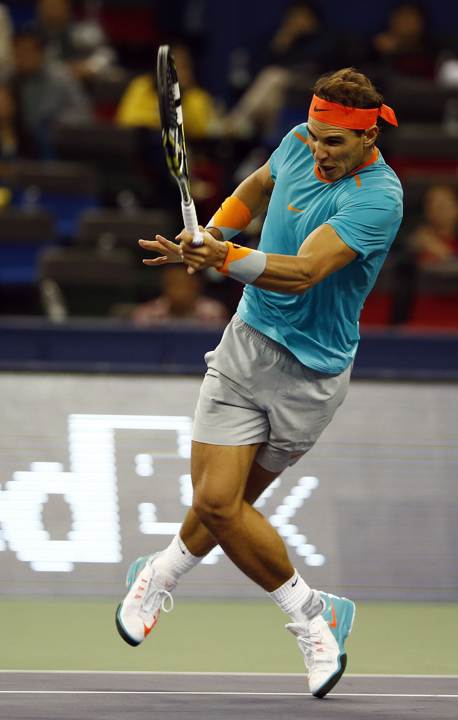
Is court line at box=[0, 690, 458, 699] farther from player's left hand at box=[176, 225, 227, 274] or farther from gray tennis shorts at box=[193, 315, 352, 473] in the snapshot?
player's left hand at box=[176, 225, 227, 274]

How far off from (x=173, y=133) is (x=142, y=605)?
1.68 m

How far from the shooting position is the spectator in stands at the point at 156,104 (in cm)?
1176

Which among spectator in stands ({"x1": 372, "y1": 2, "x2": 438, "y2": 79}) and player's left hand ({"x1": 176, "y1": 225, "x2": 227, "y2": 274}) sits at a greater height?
player's left hand ({"x1": 176, "y1": 225, "x2": 227, "y2": 274})

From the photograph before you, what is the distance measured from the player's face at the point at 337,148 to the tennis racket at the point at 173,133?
45 cm

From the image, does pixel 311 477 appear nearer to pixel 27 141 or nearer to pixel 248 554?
pixel 248 554

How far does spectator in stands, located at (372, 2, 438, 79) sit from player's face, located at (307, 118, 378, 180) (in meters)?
8.65

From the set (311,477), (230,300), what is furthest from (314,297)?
(230,300)

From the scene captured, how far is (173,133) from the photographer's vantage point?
404 cm

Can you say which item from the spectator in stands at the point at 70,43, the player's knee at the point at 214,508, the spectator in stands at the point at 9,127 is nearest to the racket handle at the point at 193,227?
the player's knee at the point at 214,508

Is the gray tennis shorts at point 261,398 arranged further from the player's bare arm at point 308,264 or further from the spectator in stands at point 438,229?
the spectator in stands at point 438,229

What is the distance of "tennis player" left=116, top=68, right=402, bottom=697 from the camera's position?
4305 mm

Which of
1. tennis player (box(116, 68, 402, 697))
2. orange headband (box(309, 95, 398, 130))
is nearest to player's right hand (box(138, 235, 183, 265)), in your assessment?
tennis player (box(116, 68, 402, 697))

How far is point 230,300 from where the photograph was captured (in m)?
10.0

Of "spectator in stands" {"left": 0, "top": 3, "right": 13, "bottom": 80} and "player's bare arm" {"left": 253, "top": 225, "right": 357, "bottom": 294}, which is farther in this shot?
"spectator in stands" {"left": 0, "top": 3, "right": 13, "bottom": 80}
